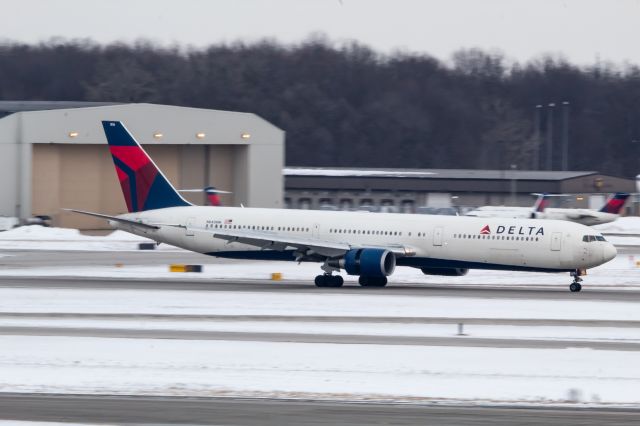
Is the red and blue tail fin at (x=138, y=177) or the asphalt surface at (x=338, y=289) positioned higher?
the red and blue tail fin at (x=138, y=177)

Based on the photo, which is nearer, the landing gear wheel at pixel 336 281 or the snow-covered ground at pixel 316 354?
the snow-covered ground at pixel 316 354

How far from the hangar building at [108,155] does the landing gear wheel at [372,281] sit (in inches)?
1357

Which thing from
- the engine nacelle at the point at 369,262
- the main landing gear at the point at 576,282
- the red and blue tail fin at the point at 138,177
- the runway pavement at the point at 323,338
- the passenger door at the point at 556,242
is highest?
the red and blue tail fin at the point at 138,177

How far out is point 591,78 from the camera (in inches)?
4973

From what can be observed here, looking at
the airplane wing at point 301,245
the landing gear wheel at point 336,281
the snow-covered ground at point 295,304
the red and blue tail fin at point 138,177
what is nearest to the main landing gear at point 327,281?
the landing gear wheel at point 336,281

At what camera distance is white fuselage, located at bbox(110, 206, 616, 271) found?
38.2 m

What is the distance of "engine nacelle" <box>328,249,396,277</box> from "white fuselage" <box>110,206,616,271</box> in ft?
3.57

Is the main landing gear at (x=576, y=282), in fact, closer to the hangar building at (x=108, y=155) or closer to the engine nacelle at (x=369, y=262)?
the engine nacelle at (x=369, y=262)

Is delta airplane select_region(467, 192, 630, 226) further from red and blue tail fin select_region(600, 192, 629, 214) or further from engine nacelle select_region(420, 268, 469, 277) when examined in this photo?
engine nacelle select_region(420, 268, 469, 277)

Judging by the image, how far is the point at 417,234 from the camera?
3962 cm

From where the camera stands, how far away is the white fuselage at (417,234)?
3819cm

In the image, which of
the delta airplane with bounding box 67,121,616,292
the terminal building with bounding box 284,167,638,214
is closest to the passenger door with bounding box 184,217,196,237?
the delta airplane with bounding box 67,121,616,292

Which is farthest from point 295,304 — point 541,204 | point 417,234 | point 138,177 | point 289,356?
point 541,204

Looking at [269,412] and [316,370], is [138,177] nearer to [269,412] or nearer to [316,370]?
[316,370]
